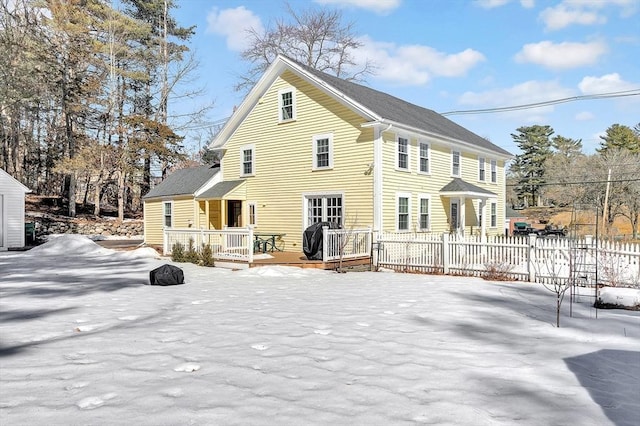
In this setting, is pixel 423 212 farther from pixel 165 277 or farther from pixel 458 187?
pixel 165 277

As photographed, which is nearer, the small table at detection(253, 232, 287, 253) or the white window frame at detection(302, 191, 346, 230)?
the white window frame at detection(302, 191, 346, 230)

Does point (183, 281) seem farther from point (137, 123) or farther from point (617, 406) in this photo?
point (137, 123)

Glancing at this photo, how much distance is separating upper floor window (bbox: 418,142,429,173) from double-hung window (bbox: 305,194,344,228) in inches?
150

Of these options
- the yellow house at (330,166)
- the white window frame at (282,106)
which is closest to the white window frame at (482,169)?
the yellow house at (330,166)

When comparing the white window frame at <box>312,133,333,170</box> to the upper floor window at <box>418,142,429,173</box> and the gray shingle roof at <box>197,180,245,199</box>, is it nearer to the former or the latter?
the upper floor window at <box>418,142,429,173</box>

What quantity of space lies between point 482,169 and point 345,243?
38.9 ft

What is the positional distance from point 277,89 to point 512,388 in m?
16.5

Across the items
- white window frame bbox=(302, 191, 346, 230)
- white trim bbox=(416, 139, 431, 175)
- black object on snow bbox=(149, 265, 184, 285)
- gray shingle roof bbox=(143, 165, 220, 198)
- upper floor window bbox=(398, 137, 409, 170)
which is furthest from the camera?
gray shingle roof bbox=(143, 165, 220, 198)

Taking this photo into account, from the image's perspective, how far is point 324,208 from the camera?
16.9 m

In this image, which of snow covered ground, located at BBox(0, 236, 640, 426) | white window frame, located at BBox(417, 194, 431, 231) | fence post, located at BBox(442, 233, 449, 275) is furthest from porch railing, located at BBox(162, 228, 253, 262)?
white window frame, located at BBox(417, 194, 431, 231)

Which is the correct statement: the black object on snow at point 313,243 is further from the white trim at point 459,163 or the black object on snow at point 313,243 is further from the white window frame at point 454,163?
the white window frame at point 454,163

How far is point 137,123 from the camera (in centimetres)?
3106

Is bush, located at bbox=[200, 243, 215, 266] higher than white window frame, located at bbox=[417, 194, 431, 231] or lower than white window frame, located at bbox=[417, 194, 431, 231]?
lower

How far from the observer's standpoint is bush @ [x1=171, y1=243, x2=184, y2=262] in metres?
15.6
